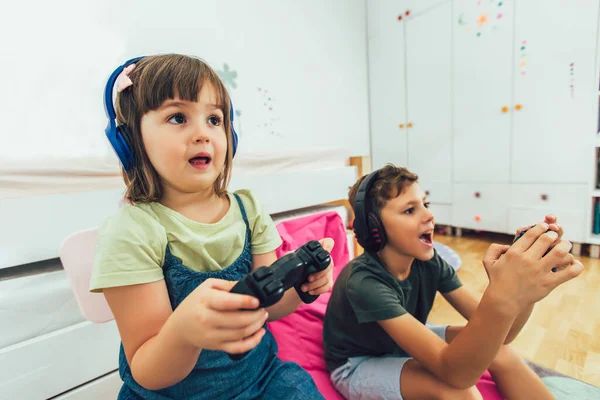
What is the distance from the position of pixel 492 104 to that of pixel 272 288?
2.40 m

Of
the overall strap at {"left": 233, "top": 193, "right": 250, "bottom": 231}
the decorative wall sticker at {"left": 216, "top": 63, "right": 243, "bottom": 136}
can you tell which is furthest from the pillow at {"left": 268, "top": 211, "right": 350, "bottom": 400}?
the decorative wall sticker at {"left": 216, "top": 63, "right": 243, "bottom": 136}

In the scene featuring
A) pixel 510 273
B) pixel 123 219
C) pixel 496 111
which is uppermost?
pixel 496 111

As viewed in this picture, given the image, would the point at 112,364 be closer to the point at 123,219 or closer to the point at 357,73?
the point at 123,219

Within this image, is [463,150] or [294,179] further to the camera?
[463,150]

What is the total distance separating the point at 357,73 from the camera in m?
2.83

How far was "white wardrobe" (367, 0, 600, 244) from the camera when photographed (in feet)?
5.97

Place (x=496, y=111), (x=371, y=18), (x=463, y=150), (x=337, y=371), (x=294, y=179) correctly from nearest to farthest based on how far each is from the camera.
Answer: (x=337, y=371) → (x=294, y=179) → (x=496, y=111) → (x=463, y=150) → (x=371, y=18)

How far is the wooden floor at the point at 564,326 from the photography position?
0.93 metres

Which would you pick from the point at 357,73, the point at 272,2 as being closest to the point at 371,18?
the point at 357,73

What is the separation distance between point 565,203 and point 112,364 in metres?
2.41

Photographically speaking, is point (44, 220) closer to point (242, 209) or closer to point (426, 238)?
point (242, 209)

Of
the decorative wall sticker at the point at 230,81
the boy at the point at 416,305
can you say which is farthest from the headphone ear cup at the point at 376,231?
the decorative wall sticker at the point at 230,81

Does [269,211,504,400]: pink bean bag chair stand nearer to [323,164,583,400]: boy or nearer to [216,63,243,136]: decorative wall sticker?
[323,164,583,400]: boy

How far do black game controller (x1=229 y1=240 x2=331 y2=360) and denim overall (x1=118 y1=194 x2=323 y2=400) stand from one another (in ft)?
0.53
